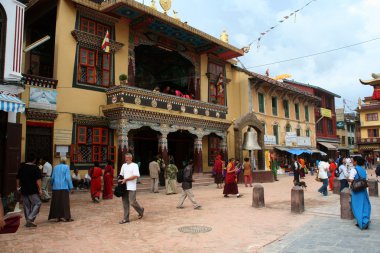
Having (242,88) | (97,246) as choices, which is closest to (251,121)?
(242,88)

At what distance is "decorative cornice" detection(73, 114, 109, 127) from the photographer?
16.1 metres

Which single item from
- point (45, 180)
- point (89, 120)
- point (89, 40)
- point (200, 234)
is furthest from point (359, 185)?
point (89, 40)

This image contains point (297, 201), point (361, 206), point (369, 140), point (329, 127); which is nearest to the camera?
point (361, 206)

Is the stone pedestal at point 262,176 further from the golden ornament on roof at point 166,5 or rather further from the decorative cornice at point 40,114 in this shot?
the decorative cornice at point 40,114

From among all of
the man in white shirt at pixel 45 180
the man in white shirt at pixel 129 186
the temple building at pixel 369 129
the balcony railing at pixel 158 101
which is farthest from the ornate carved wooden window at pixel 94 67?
the temple building at pixel 369 129

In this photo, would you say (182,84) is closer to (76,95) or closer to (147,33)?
(147,33)

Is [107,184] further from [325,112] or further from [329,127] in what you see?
[329,127]

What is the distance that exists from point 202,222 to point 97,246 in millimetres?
3061

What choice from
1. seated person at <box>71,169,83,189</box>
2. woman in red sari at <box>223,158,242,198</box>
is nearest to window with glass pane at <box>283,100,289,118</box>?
woman in red sari at <box>223,158,242,198</box>

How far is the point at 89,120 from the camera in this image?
1652 centimetres

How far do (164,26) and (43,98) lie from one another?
8.43 m

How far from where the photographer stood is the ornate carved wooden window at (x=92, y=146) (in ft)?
52.5

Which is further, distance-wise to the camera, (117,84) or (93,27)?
(117,84)

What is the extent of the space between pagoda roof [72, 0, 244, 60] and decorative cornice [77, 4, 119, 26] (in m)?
0.22
